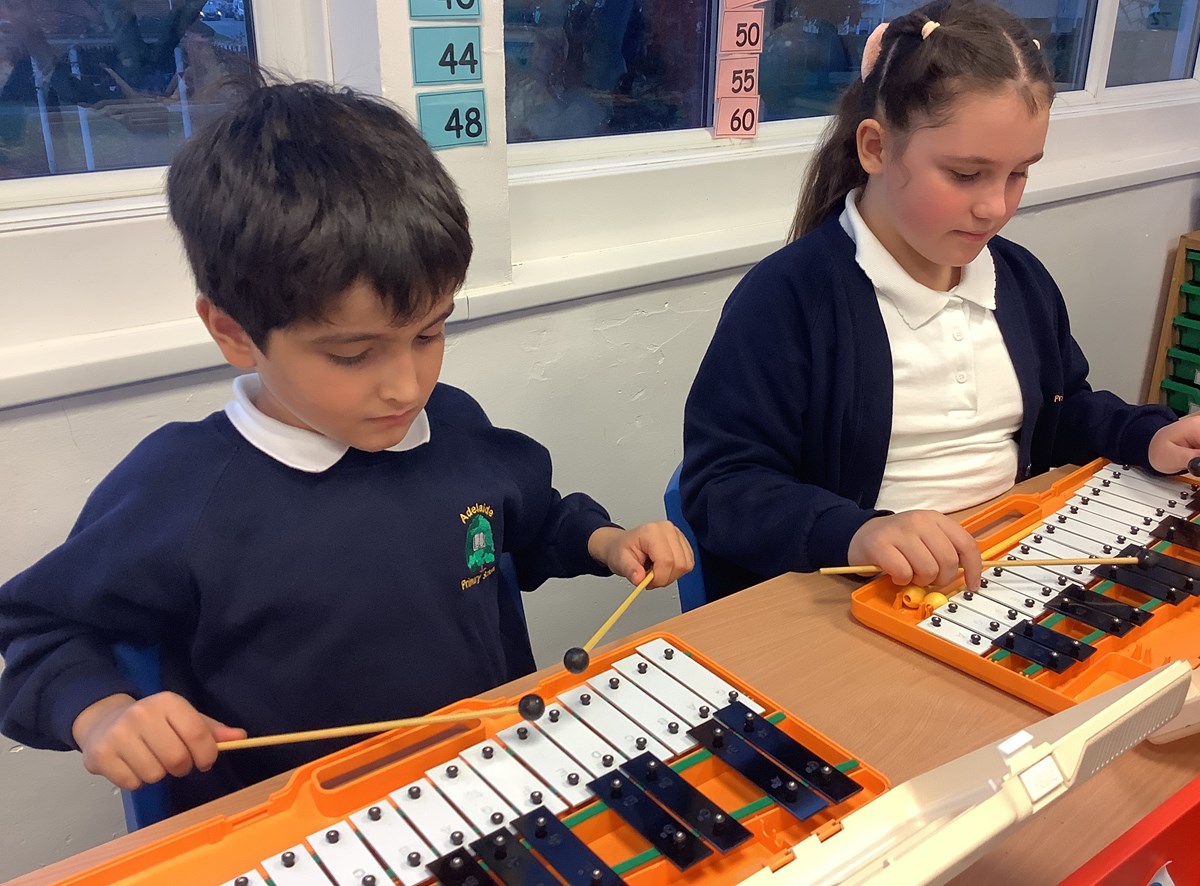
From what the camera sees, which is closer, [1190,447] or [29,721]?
[29,721]

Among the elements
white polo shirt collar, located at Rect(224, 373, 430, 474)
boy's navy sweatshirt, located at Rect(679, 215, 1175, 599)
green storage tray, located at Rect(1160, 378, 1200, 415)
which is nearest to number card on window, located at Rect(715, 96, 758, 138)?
boy's navy sweatshirt, located at Rect(679, 215, 1175, 599)

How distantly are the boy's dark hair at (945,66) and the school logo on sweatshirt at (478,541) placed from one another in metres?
0.70

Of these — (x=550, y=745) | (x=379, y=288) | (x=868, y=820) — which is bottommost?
(x=550, y=745)

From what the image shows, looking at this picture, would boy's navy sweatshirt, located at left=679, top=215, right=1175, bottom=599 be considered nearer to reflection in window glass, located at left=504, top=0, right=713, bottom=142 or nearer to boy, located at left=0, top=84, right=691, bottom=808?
boy, located at left=0, top=84, right=691, bottom=808

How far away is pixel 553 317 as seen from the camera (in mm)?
1633

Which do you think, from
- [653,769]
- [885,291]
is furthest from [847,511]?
[653,769]

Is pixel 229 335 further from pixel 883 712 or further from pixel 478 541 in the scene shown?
pixel 883 712

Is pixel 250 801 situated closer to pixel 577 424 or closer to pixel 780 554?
pixel 780 554

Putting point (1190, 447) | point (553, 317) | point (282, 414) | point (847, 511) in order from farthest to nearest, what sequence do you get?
1. point (553, 317)
2. point (1190, 447)
3. point (847, 511)
4. point (282, 414)

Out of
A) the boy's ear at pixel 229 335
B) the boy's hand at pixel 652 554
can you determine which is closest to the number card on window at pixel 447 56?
the boy's ear at pixel 229 335

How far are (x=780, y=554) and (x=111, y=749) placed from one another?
0.69 metres

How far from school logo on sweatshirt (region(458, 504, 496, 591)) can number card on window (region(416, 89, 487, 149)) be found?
0.59m

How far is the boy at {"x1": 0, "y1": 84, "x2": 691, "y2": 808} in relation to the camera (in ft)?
2.69

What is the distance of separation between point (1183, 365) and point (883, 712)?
2543 millimetres
